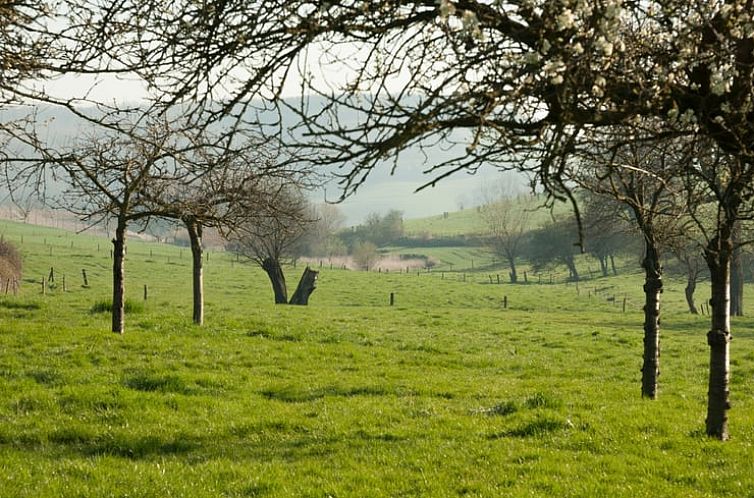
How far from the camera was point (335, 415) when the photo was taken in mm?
12977

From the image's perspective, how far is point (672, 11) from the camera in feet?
19.7

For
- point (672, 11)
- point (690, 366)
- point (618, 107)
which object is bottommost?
point (690, 366)

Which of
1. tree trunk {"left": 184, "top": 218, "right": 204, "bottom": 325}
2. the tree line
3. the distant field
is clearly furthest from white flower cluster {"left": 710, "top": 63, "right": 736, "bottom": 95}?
the distant field

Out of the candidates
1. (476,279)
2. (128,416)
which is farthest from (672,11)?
(476,279)

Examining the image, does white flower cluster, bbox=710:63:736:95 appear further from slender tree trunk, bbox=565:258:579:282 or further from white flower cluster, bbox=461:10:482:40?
slender tree trunk, bbox=565:258:579:282

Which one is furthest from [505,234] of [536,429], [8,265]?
[536,429]

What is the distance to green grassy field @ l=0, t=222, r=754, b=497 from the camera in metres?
9.00

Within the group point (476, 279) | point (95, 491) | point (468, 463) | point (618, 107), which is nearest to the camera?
point (618, 107)

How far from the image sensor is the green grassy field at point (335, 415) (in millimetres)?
9000

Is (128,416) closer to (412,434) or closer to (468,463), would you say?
(412,434)

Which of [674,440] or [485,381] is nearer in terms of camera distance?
[674,440]

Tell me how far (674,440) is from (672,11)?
23.8 feet

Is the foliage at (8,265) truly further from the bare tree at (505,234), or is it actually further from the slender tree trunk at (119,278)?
the bare tree at (505,234)

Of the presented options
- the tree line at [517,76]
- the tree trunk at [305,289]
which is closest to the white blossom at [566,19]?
the tree line at [517,76]
